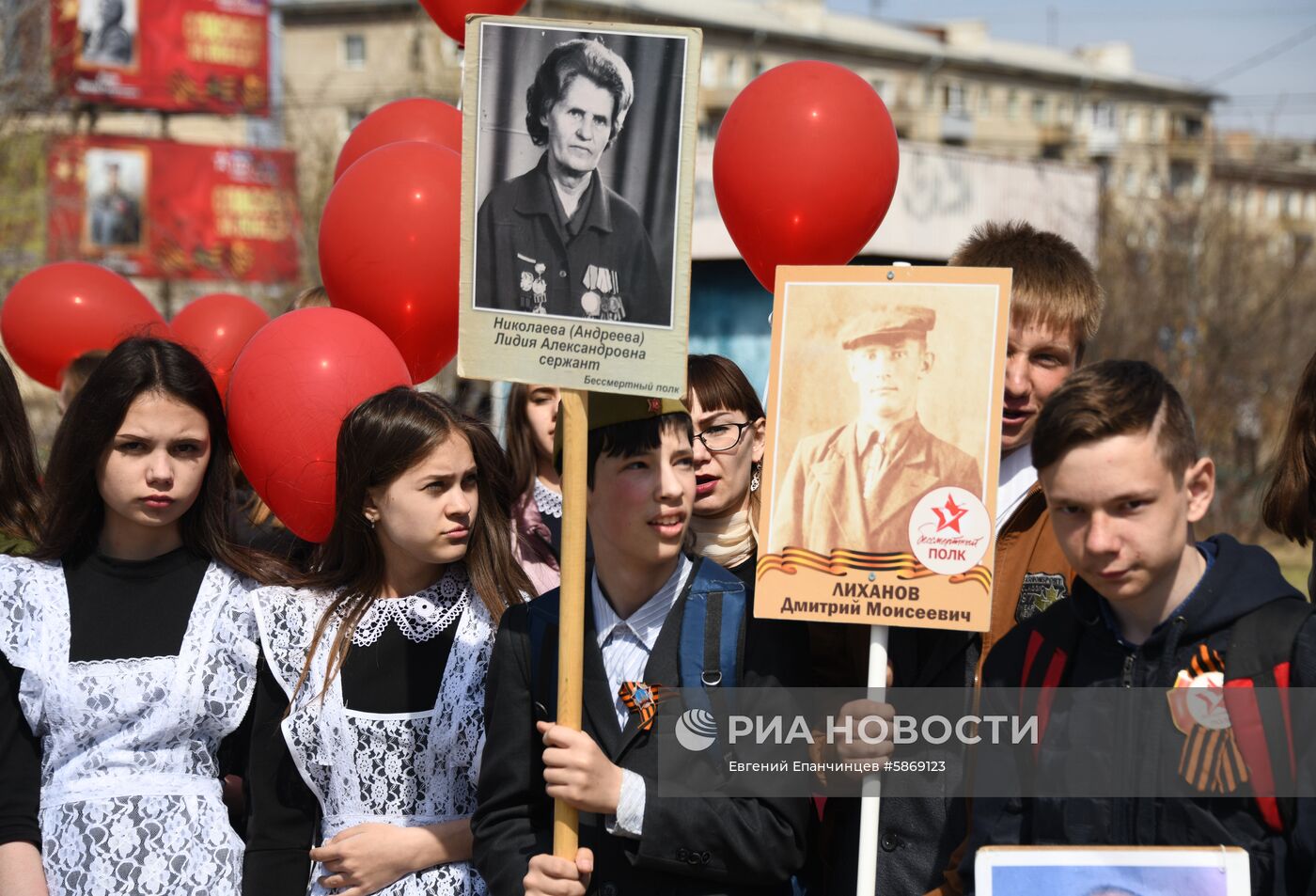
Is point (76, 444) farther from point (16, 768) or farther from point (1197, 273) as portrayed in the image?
point (1197, 273)

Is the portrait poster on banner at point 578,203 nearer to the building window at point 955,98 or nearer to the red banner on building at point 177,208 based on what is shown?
the red banner on building at point 177,208

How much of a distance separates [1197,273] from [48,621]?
21126mm

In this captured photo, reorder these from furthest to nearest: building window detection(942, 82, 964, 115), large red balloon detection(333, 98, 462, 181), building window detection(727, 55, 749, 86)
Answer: building window detection(942, 82, 964, 115), building window detection(727, 55, 749, 86), large red balloon detection(333, 98, 462, 181)

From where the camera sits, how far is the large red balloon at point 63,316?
5.79 m

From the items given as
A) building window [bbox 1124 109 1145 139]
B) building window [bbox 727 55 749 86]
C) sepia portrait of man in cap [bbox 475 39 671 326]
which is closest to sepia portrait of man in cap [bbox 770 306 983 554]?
sepia portrait of man in cap [bbox 475 39 671 326]

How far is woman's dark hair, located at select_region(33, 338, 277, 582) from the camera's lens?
3.61 meters

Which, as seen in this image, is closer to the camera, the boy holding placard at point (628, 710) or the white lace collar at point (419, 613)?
the boy holding placard at point (628, 710)

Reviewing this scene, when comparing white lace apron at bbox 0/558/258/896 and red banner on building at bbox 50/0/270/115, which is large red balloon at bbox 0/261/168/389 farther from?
red banner on building at bbox 50/0/270/115

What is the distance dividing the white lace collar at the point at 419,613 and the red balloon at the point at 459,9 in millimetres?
1871

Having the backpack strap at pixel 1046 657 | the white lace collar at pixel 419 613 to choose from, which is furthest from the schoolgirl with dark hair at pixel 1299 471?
the white lace collar at pixel 419 613

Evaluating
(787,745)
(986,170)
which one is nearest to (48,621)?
(787,745)

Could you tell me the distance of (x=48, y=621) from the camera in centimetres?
349

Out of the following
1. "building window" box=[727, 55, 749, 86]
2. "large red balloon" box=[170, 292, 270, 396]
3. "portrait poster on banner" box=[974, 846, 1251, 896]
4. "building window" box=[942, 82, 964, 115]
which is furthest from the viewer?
"building window" box=[942, 82, 964, 115]

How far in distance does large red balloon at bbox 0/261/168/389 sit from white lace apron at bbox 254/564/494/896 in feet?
8.60
